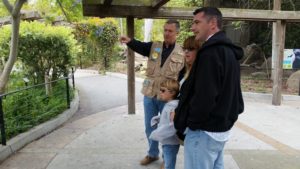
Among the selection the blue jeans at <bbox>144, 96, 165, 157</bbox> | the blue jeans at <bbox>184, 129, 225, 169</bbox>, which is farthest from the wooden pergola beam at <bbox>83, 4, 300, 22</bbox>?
the blue jeans at <bbox>184, 129, 225, 169</bbox>

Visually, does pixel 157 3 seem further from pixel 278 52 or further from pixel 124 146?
pixel 278 52

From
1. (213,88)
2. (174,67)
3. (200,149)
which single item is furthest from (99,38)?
(213,88)

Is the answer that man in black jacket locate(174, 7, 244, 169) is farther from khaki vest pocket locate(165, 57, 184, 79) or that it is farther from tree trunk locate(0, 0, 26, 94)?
tree trunk locate(0, 0, 26, 94)

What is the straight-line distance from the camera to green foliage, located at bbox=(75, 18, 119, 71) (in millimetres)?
15062

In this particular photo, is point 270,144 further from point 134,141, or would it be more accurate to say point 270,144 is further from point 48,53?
point 48,53

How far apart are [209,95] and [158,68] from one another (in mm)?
1654

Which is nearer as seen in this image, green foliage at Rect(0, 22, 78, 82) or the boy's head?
the boy's head

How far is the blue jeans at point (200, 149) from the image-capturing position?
7.52 feet

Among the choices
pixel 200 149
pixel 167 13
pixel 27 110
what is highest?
pixel 167 13

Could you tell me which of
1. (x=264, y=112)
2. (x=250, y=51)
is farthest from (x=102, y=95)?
(x=250, y=51)

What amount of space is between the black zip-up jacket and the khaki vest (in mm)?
1293

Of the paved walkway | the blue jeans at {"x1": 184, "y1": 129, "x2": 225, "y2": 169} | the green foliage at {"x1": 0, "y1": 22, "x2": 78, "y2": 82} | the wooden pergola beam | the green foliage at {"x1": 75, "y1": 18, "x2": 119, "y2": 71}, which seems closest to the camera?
the blue jeans at {"x1": 184, "y1": 129, "x2": 225, "y2": 169}

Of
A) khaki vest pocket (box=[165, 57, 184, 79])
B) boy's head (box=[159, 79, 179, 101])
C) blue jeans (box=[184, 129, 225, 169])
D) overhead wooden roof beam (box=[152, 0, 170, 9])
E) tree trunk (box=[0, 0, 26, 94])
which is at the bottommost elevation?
blue jeans (box=[184, 129, 225, 169])

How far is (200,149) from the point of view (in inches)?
90.7
